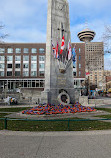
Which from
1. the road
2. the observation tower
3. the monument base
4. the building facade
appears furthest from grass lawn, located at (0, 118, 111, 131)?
the observation tower

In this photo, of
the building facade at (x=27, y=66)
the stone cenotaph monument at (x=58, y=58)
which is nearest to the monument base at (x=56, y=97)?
the stone cenotaph monument at (x=58, y=58)

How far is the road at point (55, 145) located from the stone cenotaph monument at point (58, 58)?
871cm

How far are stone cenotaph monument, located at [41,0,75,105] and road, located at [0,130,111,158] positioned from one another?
8712mm

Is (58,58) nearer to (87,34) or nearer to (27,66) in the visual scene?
(27,66)

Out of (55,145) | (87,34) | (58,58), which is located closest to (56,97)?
(58,58)

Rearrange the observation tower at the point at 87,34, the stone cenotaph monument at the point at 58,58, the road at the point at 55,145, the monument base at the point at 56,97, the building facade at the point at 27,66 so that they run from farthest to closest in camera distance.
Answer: the observation tower at the point at 87,34
the building facade at the point at 27,66
the stone cenotaph monument at the point at 58,58
the monument base at the point at 56,97
the road at the point at 55,145

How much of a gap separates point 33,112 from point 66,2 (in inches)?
504

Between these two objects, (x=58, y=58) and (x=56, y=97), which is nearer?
(x=56, y=97)

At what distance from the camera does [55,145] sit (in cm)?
615

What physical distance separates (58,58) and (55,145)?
11.9 meters

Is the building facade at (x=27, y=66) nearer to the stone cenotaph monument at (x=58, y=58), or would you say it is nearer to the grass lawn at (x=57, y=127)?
the stone cenotaph monument at (x=58, y=58)

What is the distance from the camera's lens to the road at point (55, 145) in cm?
525

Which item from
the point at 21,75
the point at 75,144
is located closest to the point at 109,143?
the point at 75,144

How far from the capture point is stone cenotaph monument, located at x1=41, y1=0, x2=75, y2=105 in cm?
1677
